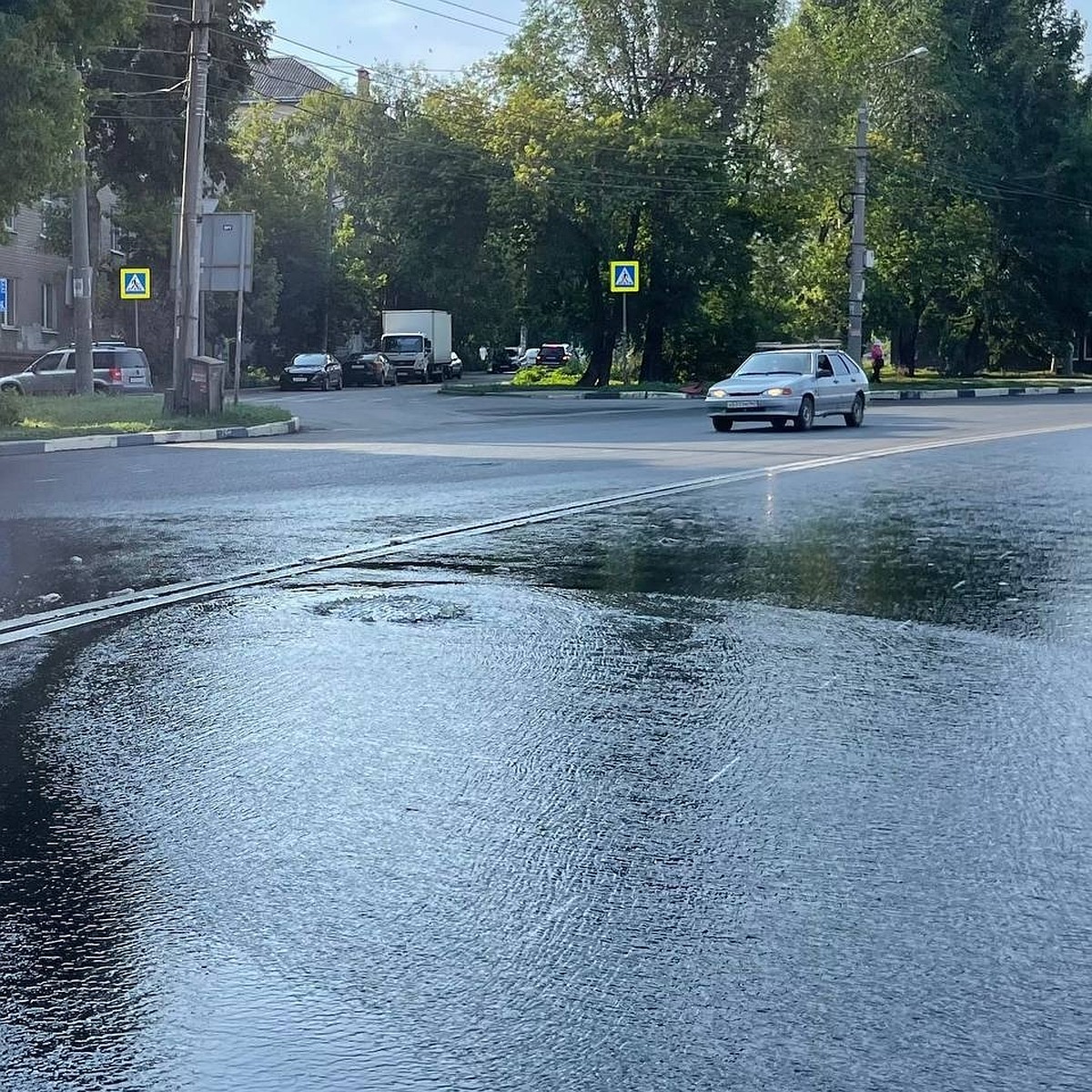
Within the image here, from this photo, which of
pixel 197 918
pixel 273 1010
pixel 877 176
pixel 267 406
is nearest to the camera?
pixel 273 1010

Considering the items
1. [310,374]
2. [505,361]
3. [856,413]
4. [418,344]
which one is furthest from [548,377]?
[505,361]

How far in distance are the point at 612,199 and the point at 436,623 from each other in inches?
1686

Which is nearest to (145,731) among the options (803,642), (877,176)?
(803,642)

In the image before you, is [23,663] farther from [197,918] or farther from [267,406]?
[267,406]

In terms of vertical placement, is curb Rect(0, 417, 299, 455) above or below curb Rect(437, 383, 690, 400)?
below

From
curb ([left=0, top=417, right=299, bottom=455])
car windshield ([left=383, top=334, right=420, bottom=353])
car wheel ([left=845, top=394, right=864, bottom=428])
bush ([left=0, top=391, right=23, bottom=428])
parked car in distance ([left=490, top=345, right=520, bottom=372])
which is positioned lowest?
curb ([left=0, top=417, right=299, bottom=455])

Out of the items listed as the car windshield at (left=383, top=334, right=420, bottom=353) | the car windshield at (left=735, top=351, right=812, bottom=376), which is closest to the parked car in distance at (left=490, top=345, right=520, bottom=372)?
the car windshield at (left=383, top=334, right=420, bottom=353)

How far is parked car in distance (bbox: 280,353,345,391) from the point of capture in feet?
191

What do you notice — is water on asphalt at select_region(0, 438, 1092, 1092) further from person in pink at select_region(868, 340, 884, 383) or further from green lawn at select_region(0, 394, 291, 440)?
person in pink at select_region(868, 340, 884, 383)

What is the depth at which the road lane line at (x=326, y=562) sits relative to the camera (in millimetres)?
8602

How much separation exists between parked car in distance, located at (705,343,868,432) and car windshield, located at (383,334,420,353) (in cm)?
3960

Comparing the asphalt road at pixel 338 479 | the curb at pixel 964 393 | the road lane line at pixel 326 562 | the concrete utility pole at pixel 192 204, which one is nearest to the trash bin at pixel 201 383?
the concrete utility pole at pixel 192 204

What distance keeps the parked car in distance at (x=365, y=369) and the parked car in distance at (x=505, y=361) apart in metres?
27.9

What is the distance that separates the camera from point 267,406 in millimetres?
33312
